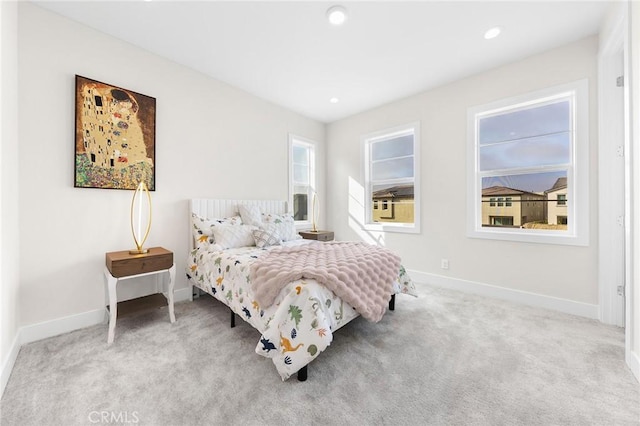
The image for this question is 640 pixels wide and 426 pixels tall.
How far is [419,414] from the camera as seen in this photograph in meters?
1.30

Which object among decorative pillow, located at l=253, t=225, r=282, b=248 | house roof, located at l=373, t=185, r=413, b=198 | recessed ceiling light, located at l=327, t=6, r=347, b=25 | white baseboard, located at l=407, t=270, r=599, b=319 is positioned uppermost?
recessed ceiling light, located at l=327, t=6, r=347, b=25

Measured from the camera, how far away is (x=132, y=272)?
83.0 inches

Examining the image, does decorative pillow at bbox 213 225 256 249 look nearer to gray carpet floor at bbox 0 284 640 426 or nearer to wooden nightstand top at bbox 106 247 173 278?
wooden nightstand top at bbox 106 247 173 278

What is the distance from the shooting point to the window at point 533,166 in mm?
2521

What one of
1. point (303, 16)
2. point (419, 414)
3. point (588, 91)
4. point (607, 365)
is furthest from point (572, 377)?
point (303, 16)

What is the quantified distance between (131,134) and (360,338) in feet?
9.77

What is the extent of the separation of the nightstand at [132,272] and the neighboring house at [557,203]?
406cm

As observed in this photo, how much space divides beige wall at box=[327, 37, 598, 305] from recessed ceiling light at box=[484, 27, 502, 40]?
69cm

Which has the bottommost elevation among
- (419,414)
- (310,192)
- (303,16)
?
(419,414)

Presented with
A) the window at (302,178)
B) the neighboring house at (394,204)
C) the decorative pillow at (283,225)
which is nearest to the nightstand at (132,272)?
the decorative pillow at (283,225)

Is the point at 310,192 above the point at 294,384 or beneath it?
above

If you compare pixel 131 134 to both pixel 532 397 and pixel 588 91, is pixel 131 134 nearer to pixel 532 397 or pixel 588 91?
pixel 532 397

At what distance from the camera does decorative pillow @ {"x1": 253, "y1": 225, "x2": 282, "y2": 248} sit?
2.86m

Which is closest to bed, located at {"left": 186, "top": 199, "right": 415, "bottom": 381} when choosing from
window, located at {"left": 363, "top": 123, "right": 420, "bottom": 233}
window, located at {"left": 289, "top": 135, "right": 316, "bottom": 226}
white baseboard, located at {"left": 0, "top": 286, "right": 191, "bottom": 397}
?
white baseboard, located at {"left": 0, "top": 286, "right": 191, "bottom": 397}
